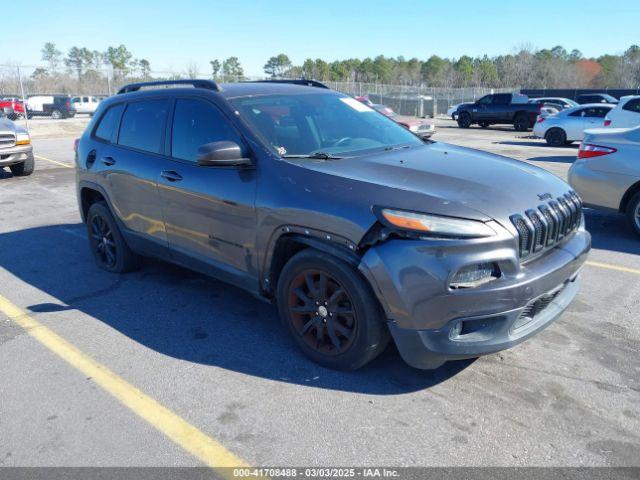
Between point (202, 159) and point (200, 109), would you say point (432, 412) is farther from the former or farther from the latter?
point (200, 109)

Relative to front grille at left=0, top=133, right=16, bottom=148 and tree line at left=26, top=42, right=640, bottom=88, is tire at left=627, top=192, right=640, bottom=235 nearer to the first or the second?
front grille at left=0, top=133, right=16, bottom=148

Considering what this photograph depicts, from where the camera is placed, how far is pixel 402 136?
15.0ft

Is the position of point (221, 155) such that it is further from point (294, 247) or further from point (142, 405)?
point (142, 405)

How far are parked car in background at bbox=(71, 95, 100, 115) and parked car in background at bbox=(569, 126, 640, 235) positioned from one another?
1558 inches

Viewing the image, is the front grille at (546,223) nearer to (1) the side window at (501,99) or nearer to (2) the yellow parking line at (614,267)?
(2) the yellow parking line at (614,267)

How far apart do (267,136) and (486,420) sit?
232 cm

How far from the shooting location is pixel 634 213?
633cm

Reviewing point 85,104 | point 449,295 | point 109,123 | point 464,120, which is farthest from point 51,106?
point 449,295

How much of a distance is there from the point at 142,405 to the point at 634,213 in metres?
5.84

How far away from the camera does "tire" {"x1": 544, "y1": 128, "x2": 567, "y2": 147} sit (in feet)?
58.3

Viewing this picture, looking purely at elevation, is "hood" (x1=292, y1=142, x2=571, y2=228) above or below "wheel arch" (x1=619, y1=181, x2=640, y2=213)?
above

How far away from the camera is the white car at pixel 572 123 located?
690 inches

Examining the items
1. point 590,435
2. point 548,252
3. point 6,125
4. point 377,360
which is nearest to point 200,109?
point 377,360

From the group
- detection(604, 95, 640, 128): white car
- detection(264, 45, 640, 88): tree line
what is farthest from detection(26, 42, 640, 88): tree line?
detection(604, 95, 640, 128): white car
